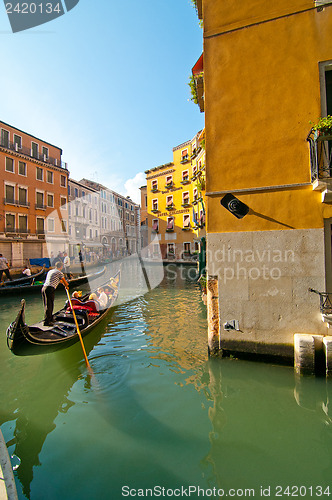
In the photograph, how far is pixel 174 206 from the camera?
27.2 metres

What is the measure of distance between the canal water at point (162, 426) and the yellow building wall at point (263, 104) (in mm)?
2290

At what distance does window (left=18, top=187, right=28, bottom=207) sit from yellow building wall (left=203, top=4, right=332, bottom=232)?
19.9m

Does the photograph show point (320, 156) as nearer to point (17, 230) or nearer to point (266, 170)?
point (266, 170)

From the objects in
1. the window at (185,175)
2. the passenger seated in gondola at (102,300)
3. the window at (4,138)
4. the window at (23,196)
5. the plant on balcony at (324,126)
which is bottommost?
the passenger seated in gondola at (102,300)

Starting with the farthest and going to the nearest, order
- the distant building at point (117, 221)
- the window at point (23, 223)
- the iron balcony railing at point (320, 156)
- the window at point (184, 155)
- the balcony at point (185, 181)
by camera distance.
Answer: the distant building at point (117, 221), the window at point (184, 155), the balcony at point (185, 181), the window at point (23, 223), the iron balcony railing at point (320, 156)

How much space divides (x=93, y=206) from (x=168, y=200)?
10.4 metres

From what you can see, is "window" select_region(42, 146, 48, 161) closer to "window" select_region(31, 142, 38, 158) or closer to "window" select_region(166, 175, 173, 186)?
"window" select_region(31, 142, 38, 158)

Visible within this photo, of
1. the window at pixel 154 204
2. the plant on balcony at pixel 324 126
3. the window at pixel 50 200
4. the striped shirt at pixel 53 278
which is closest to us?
the plant on balcony at pixel 324 126

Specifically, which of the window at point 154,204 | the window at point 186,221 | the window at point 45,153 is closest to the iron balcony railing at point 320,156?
the window at point 186,221

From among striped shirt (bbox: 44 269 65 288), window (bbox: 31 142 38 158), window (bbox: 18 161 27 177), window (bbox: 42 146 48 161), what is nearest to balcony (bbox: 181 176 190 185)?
window (bbox: 42 146 48 161)

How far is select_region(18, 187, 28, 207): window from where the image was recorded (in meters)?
20.1

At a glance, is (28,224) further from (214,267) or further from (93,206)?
(214,267)

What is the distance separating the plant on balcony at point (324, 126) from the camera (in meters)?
3.35

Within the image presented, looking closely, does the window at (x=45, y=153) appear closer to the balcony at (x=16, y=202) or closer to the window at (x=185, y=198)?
the balcony at (x=16, y=202)
